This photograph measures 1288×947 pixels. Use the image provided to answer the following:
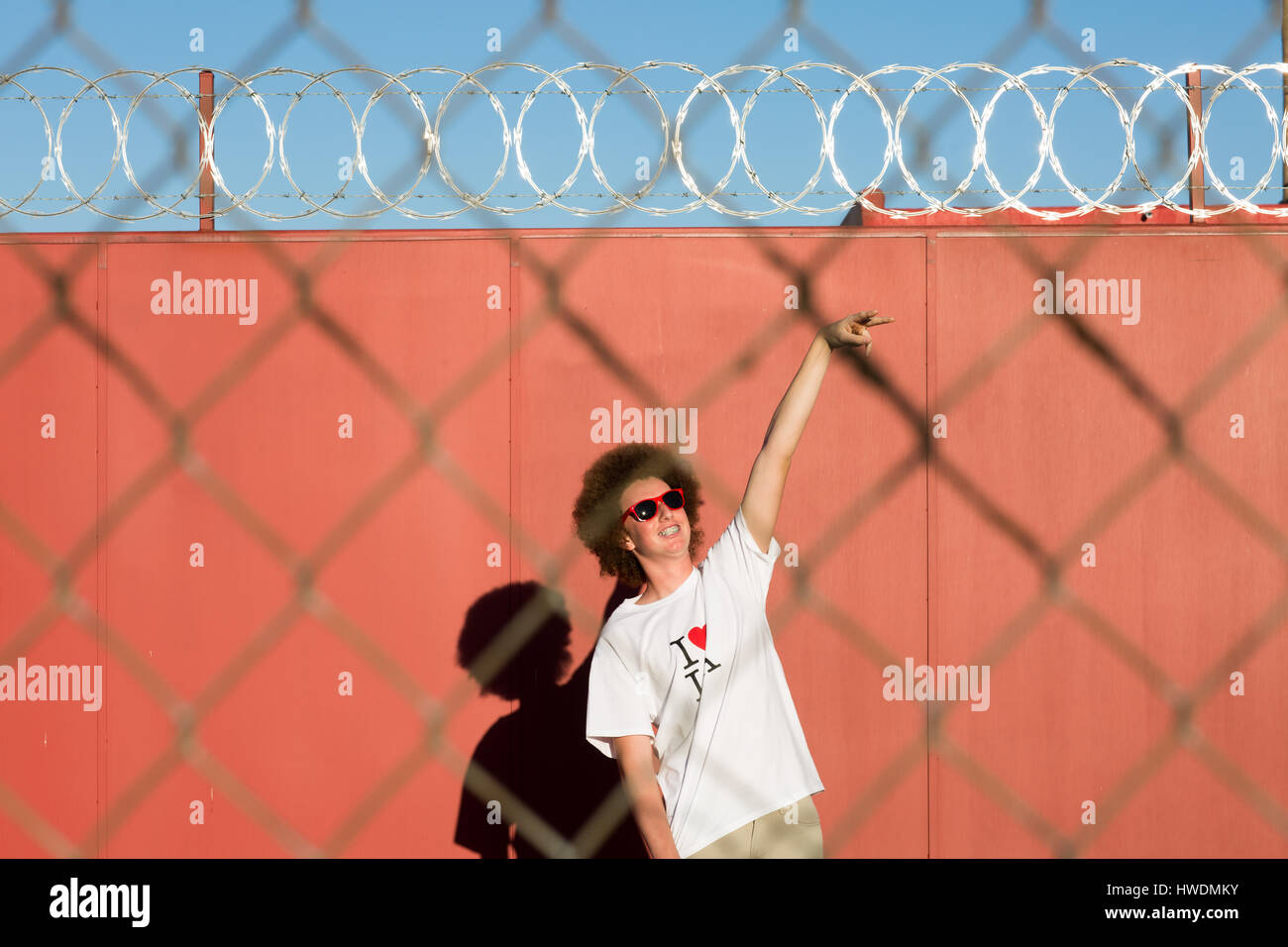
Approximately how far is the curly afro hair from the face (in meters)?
0.11

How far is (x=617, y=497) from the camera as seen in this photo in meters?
2.99

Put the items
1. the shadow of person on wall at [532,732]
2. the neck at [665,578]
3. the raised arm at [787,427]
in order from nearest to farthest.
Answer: the raised arm at [787,427]
the neck at [665,578]
the shadow of person on wall at [532,732]

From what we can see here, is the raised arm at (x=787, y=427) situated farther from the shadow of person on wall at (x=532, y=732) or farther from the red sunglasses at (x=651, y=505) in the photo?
the shadow of person on wall at (x=532, y=732)

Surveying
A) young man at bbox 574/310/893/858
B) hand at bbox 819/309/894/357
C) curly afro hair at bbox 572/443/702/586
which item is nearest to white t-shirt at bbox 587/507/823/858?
young man at bbox 574/310/893/858

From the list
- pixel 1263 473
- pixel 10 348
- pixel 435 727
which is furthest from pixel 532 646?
pixel 1263 473

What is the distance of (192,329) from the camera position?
3619 millimetres

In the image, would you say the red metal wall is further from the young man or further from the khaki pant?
the khaki pant

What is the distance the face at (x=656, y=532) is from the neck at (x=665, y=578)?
0.03 metres

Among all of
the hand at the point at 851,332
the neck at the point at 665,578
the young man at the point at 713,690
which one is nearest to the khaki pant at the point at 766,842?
the young man at the point at 713,690

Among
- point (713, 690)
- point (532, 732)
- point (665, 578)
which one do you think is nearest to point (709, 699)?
point (713, 690)

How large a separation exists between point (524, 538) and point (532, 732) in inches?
25.9

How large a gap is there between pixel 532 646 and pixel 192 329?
1595 mm

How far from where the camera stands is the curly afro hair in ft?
9.57

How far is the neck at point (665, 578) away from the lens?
267 centimetres
